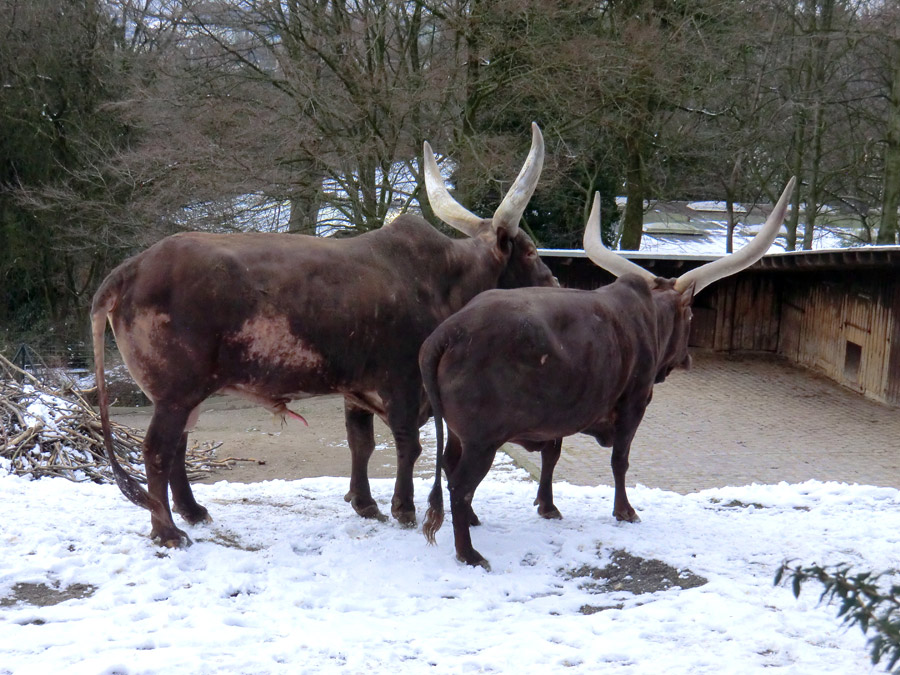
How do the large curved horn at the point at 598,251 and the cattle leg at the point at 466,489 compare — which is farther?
the large curved horn at the point at 598,251

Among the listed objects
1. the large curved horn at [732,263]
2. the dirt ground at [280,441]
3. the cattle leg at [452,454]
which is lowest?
the dirt ground at [280,441]

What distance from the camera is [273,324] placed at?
5.80 meters

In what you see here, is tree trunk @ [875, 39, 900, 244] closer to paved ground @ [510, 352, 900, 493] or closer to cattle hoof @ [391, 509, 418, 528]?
paved ground @ [510, 352, 900, 493]

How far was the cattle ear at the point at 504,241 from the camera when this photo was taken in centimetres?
695

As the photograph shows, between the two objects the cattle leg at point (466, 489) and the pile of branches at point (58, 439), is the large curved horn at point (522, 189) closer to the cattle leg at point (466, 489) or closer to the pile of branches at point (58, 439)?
the cattle leg at point (466, 489)

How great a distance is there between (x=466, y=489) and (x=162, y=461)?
68.9 inches

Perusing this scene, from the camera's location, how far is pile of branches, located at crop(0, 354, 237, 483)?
33.8 feet

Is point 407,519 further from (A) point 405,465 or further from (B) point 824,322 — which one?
(B) point 824,322

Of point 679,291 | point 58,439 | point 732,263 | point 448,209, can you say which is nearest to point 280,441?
point 58,439

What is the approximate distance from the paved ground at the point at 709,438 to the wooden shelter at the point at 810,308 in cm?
44

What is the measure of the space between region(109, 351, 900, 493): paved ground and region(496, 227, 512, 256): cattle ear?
380cm

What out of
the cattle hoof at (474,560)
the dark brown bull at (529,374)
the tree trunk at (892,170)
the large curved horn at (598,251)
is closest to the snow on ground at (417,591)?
the cattle hoof at (474,560)

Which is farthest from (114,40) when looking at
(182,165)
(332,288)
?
(332,288)

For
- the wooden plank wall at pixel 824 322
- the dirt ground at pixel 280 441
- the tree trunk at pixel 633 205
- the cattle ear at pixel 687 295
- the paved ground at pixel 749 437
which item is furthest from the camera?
the tree trunk at pixel 633 205
